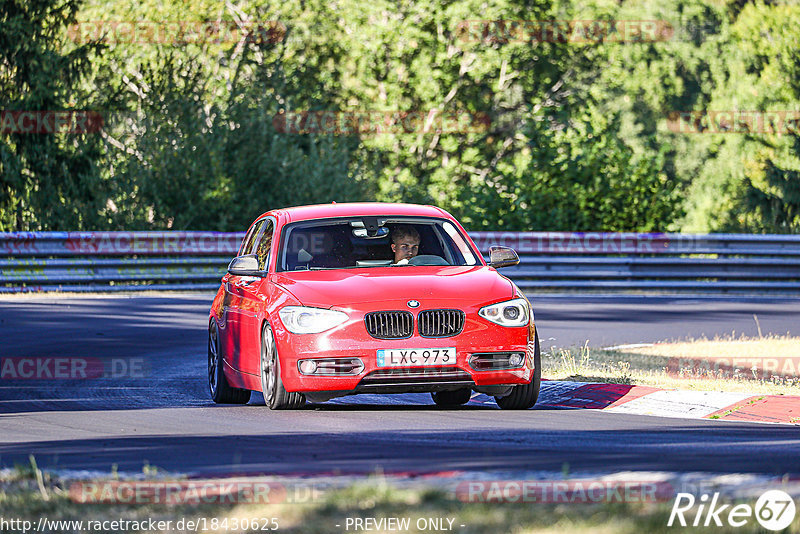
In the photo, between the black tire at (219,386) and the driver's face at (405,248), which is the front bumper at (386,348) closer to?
the driver's face at (405,248)

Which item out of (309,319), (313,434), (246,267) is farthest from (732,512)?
(246,267)

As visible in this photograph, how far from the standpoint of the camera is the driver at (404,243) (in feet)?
39.2

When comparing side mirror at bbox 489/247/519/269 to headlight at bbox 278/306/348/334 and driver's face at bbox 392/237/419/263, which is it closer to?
driver's face at bbox 392/237/419/263

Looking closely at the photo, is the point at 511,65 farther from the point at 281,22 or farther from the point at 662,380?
the point at 662,380

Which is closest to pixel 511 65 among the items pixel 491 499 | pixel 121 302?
pixel 121 302

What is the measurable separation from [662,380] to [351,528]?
7.89 meters

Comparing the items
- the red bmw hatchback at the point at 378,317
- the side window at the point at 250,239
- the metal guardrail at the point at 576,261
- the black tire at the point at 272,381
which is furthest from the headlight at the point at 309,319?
the metal guardrail at the point at 576,261

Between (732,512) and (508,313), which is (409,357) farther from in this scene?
(732,512)

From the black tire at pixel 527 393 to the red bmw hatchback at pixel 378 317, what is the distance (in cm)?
1

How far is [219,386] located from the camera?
1248 centimetres

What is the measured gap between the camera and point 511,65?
52.7 metres

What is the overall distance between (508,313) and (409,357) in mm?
875

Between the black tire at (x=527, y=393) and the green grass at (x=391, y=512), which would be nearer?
the green grass at (x=391, y=512)

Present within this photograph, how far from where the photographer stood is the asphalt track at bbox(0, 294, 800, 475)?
7.95m
